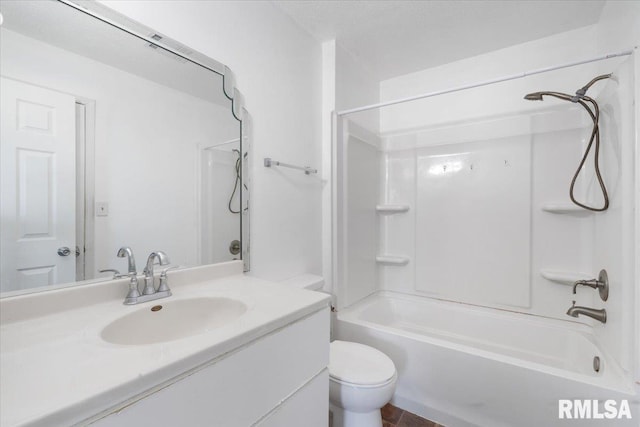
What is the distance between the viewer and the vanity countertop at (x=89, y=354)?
0.44 metres

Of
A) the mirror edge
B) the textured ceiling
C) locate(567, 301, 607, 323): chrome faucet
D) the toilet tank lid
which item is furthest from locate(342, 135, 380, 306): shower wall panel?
locate(567, 301, 607, 323): chrome faucet

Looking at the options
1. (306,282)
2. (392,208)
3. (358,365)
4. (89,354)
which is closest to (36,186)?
(89,354)

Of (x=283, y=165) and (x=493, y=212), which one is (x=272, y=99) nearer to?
(x=283, y=165)

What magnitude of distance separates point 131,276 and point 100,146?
1.52 ft

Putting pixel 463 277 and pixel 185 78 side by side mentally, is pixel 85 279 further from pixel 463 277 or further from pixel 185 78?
pixel 463 277

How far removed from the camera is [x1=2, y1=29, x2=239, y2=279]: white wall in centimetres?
88

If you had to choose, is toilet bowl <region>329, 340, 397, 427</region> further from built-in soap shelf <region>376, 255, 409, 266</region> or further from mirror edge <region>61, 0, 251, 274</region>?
built-in soap shelf <region>376, 255, 409, 266</region>

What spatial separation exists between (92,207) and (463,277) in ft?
7.62

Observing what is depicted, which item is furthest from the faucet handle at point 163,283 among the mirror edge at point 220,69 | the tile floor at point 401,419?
the tile floor at point 401,419

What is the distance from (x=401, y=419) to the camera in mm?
1568

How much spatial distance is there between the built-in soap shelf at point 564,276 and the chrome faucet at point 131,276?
92.0 inches

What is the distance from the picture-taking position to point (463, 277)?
85.9 inches

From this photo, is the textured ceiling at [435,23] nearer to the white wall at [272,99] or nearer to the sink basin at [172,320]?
the white wall at [272,99]

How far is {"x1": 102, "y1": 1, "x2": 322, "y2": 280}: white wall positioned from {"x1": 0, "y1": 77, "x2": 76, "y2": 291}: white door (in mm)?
493
